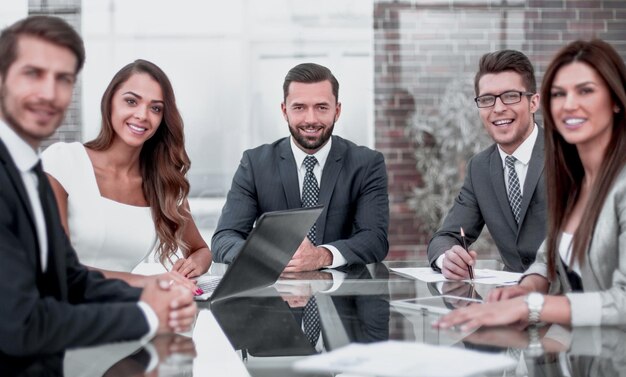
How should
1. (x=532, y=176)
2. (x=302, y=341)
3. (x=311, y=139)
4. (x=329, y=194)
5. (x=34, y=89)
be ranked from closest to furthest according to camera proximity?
(x=34, y=89), (x=302, y=341), (x=532, y=176), (x=329, y=194), (x=311, y=139)

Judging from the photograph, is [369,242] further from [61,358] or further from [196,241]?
[61,358]

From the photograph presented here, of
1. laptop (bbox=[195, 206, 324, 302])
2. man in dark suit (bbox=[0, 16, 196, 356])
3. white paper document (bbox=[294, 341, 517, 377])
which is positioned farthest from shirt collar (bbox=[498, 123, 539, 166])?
man in dark suit (bbox=[0, 16, 196, 356])

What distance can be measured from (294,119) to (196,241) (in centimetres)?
87

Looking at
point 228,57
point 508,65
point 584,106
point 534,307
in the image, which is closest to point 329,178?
point 508,65

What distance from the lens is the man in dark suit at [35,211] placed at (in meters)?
1.49

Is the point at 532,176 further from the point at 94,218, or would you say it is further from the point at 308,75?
the point at 94,218

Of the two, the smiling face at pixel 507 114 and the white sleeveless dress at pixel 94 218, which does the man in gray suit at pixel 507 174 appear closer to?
the smiling face at pixel 507 114

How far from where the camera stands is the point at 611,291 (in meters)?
1.94

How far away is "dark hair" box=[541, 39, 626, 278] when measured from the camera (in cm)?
209

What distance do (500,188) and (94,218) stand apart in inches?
62.9

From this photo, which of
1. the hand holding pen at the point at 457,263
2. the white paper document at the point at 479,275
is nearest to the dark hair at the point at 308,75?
the white paper document at the point at 479,275

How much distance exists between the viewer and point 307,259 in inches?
120

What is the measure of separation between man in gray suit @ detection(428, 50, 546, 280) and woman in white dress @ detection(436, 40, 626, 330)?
1005 millimetres

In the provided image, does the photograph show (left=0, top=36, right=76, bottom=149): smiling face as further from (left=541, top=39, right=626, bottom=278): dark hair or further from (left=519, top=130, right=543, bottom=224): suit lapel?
(left=519, top=130, right=543, bottom=224): suit lapel
